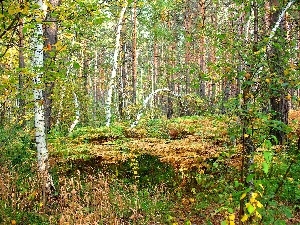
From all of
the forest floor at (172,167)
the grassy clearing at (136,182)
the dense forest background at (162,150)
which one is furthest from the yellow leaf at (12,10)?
the forest floor at (172,167)

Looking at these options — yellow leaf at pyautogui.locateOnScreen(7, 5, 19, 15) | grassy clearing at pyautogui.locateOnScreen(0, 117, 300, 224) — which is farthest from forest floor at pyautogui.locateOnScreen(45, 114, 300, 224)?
yellow leaf at pyautogui.locateOnScreen(7, 5, 19, 15)

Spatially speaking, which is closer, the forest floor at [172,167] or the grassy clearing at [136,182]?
the grassy clearing at [136,182]

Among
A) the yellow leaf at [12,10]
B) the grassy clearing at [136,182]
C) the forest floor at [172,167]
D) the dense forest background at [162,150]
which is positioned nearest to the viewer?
the yellow leaf at [12,10]

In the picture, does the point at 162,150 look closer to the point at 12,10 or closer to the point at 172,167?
the point at 172,167

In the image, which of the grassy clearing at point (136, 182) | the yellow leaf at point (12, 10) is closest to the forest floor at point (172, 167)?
the grassy clearing at point (136, 182)

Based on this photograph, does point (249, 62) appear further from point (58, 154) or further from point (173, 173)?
point (58, 154)

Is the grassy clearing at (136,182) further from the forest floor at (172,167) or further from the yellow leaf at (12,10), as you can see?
the yellow leaf at (12,10)

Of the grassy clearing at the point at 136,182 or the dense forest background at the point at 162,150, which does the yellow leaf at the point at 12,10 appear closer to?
the dense forest background at the point at 162,150

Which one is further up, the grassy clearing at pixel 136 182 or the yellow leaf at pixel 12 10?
the yellow leaf at pixel 12 10

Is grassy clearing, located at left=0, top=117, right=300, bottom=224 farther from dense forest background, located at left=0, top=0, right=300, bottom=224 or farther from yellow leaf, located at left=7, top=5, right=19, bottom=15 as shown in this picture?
yellow leaf, located at left=7, top=5, right=19, bottom=15

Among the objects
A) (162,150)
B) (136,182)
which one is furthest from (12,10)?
(162,150)

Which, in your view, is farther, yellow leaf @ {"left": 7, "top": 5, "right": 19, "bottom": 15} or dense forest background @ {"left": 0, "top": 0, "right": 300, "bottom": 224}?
dense forest background @ {"left": 0, "top": 0, "right": 300, "bottom": 224}

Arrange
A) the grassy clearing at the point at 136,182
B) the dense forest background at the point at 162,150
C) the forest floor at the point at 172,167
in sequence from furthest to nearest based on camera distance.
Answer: the forest floor at the point at 172,167
the grassy clearing at the point at 136,182
the dense forest background at the point at 162,150

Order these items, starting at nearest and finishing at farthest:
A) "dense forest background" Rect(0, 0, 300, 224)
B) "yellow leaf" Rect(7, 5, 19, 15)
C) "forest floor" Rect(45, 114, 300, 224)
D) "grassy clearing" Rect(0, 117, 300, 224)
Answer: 1. "yellow leaf" Rect(7, 5, 19, 15)
2. "dense forest background" Rect(0, 0, 300, 224)
3. "grassy clearing" Rect(0, 117, 300, 224)
4. "forest floor" Rect(45, 114, 300, 224)
